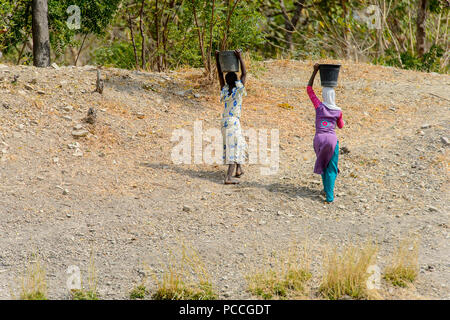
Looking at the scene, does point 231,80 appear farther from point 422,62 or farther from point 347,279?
point 422,62

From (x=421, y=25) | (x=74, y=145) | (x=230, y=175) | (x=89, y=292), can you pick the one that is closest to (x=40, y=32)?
(x=74, y=145)

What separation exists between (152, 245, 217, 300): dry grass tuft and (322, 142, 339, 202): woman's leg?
75.6 inches

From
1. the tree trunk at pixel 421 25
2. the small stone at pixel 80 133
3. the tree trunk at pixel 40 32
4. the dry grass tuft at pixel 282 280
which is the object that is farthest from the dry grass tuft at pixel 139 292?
the tree trunk at pixel 421 25

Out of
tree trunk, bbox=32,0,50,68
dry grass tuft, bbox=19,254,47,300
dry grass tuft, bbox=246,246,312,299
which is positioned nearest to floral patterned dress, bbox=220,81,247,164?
dry grass tuft, bbox=246,246,312,299

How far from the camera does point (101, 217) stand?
605 centimetres

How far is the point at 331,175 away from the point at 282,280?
1.99 meters

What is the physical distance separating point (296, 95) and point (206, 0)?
2114 mm

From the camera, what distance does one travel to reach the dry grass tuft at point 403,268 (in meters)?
4.81

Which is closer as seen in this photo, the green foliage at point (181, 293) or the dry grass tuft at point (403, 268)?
the green foliage at point (181, 293)

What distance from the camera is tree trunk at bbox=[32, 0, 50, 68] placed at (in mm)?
9133

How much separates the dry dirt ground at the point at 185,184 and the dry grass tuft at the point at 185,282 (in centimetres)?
12

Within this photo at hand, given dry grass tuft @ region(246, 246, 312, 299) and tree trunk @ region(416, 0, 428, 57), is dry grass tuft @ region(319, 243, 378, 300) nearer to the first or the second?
dry grass tuft @ region(246, 246, 312, 299)

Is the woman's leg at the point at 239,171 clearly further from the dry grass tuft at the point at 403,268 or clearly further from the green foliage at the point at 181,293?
the green foliage at the point at 181,293
